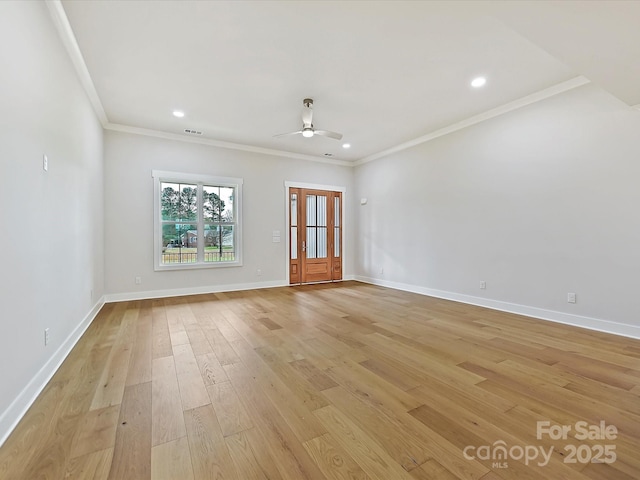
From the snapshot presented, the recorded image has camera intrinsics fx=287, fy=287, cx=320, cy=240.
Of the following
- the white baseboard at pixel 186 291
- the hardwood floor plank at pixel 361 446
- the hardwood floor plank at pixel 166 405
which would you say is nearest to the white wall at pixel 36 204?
the hardwood floor plank at pixel 166 405

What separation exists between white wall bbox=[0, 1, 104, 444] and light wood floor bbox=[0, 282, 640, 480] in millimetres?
271

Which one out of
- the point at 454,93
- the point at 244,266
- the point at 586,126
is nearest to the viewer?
the point at 586,126

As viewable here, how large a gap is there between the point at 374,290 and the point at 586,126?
4003 mm

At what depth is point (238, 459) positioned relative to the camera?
55.2 inches

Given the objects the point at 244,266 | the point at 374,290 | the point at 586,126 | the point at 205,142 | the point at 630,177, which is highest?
the point at 205,142

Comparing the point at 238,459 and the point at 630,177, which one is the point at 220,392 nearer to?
the point at 238,459

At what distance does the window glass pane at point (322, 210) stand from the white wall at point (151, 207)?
40 cm

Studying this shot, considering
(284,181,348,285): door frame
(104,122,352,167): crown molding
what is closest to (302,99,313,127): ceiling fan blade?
(104,122,352,167): crown molding

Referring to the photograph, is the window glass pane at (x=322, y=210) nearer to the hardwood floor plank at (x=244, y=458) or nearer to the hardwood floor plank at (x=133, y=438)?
the hardwood floor plank at (x=133, y=438)

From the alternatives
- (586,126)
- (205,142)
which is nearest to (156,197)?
(205,142)

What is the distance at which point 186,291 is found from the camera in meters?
5.44

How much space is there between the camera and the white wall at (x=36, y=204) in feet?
5.43

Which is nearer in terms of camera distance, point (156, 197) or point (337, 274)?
point (156, 197)

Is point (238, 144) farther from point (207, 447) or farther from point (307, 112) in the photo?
point (207, 447)
